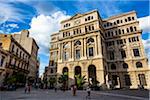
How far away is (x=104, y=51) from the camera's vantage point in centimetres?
4272

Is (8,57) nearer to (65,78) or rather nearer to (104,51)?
(65,78)

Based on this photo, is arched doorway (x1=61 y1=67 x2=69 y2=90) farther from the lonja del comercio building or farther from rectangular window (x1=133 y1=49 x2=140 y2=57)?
rectangular window (x1=133 y1=49 x2=140 y2=57)

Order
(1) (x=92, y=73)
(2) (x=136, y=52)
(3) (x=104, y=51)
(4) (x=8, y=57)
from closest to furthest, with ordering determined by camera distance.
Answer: (4) (x=8, y=57), (1) (x=92, y=73), (2) (x=136, y=52), (3) (x=104, y=51)

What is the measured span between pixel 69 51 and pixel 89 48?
687cm

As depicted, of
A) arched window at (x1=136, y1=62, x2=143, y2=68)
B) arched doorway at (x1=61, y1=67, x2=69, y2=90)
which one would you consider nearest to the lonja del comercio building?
arched window at (x1=136, y1=62, x2=143, y2=68)

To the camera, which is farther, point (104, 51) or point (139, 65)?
point (104, 51)

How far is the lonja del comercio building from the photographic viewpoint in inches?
1522

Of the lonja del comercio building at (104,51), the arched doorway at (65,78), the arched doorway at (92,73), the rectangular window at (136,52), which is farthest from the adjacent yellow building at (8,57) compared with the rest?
the rectangular window at (136,52)

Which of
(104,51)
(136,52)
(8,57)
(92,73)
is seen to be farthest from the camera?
(104,51)

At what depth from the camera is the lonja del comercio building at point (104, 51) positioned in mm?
38656

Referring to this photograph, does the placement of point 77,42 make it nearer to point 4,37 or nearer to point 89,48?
point 89,48

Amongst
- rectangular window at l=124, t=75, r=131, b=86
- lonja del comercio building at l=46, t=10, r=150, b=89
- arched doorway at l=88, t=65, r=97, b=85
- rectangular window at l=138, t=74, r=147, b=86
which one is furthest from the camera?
rectangular window at l=124, t=75, r=131, b=86

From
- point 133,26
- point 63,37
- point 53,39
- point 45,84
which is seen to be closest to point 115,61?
point 133,26

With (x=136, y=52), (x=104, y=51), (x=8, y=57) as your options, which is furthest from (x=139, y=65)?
(x=8, y=57)
